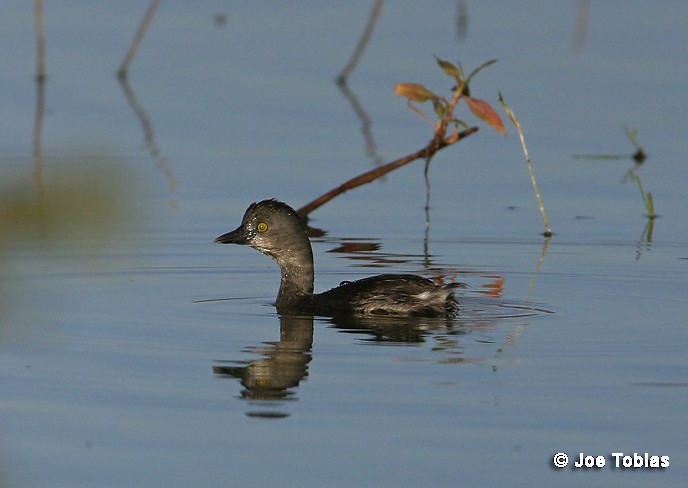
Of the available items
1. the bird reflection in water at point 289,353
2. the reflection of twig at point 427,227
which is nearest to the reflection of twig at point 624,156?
the reflection of twig at point 427,227

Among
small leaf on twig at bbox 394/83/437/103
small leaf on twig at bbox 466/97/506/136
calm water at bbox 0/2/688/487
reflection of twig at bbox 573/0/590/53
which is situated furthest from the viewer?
reflection of twig at bbox 573/0/590/53

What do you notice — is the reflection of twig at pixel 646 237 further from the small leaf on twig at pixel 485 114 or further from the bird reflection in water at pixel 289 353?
the bird reflection in water at pixel 289 353

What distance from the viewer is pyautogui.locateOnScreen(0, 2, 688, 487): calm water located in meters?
6.77

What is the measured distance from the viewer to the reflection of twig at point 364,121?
1557 centimetres

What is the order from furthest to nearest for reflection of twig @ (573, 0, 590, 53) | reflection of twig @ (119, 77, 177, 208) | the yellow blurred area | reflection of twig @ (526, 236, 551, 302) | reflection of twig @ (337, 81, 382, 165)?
reflection of twig @ (573, 0, 590, 53) < reflection of twig @ (337, 81, 382, 165) < reflection of twig @ (119, 77, 177, 208) < reflection of twig @ (526, 236, 551, 302) < the yellow blurred area

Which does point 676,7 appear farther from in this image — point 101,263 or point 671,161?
point 101,263

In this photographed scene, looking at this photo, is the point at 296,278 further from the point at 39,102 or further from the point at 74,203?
the point at 39,102

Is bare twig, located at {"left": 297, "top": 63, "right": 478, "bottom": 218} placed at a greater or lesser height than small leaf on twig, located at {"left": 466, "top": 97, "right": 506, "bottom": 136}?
lesser

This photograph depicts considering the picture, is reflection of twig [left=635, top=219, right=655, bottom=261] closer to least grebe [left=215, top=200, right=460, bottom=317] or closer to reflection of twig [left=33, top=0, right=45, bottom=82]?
least grebe [left=215, top=200, right=460, bottom=317]

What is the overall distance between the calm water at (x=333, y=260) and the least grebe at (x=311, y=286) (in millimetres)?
149

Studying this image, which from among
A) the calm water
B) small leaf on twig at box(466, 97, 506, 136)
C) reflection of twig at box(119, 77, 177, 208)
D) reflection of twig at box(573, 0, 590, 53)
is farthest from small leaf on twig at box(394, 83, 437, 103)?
reflection of twig at box(573, 0, 590, 53)

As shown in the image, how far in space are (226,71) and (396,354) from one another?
11.9 m

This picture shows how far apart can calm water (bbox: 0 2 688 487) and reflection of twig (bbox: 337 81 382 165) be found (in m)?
0.07

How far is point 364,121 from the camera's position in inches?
685
